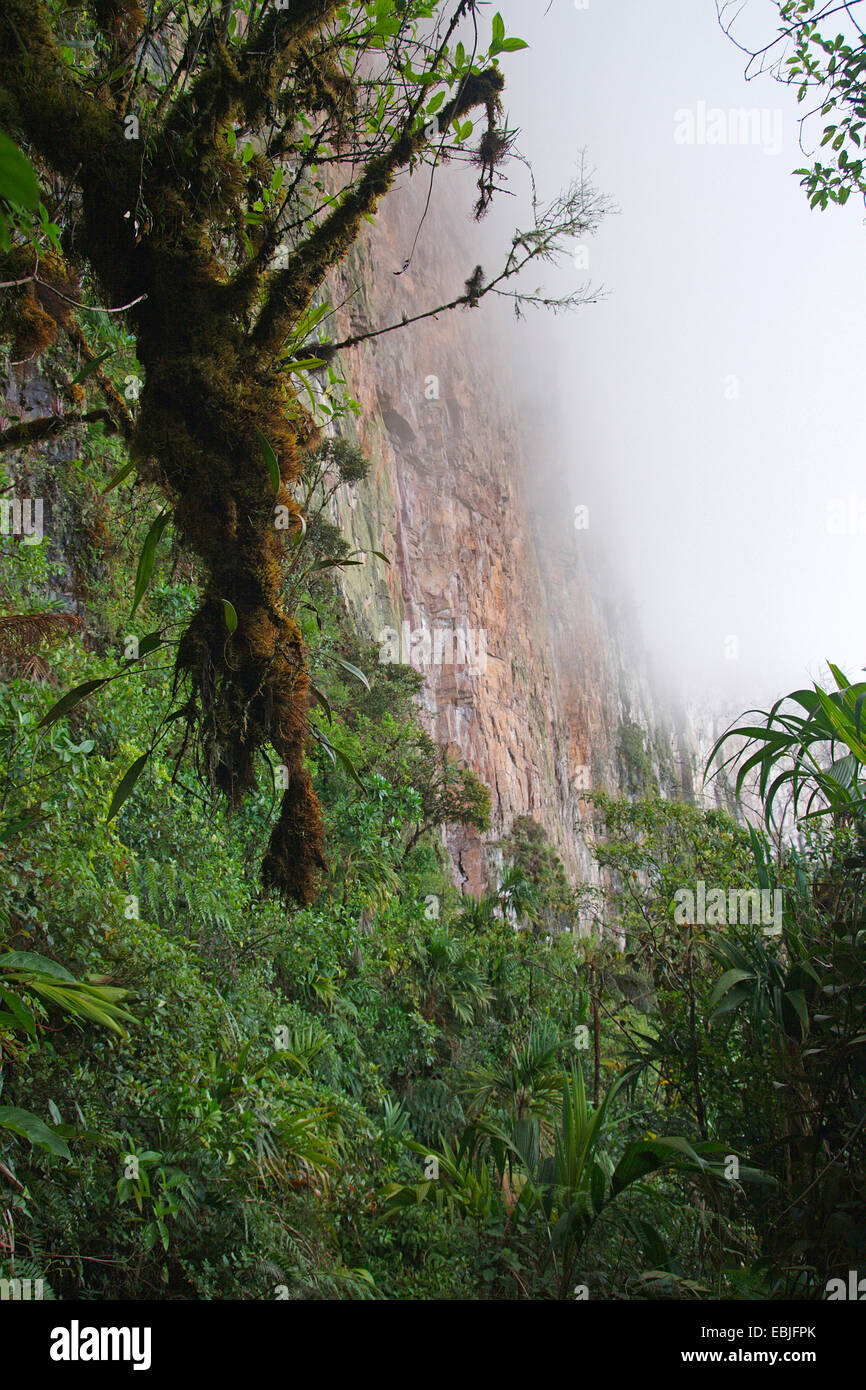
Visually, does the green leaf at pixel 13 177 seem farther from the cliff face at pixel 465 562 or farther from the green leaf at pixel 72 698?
the cliff face at pixel 465 562

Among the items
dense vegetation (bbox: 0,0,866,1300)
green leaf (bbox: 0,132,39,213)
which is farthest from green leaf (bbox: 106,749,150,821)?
green leaf (bbox: 0,132,39,213)

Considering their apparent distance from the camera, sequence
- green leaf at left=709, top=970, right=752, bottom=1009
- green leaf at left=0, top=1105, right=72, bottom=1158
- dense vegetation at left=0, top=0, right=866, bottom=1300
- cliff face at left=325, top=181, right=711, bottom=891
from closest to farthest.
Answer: dense vegetation at left=0, top=0, right=866, bottom=1300 → green leaf at left=0, top=1105, right=72, bottom=1158 → green leaf at left=709, top=970, right=752, bottom=1009 → cliff face at left=325, top=181, right=711, bottom=891

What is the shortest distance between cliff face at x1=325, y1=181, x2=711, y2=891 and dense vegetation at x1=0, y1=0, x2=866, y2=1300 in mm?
8585

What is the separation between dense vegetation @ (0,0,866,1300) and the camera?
169 centimetres

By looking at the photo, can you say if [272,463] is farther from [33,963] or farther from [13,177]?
[33,963]

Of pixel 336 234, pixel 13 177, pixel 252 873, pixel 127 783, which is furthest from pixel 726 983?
pixel 252 873

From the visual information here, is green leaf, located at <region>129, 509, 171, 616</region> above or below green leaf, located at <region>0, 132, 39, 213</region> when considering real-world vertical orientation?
above

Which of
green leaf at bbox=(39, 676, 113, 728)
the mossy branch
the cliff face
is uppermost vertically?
the cliff face

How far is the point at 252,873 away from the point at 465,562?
17786 millimetres

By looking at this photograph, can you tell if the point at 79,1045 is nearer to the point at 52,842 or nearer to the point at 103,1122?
the point at 103,1122

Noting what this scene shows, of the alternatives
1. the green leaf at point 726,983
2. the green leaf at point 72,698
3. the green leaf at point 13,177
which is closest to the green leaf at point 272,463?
the green leaf at point 72,698

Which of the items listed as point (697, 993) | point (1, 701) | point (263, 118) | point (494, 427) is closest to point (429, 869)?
point (697, 993)

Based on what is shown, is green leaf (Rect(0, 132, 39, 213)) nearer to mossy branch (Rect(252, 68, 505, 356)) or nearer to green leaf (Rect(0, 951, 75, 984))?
mossy branch (Rect(252, 68, 505, 356))

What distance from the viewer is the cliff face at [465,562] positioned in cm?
1758
